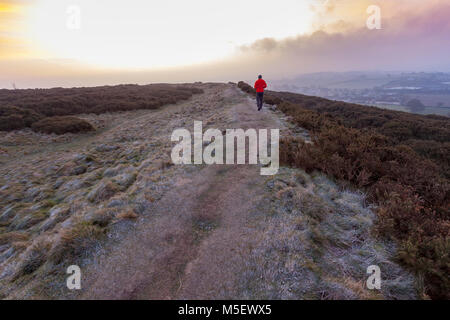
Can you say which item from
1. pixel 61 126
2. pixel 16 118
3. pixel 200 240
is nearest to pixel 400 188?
pixel 200 240

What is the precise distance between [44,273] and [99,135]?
60.7ft

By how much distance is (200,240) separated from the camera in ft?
15.5

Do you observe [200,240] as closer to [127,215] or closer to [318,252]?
[127,215]

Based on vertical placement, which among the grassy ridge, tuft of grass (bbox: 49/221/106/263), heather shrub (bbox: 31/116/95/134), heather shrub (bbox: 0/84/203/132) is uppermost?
heather shrub (bbox: 0/84/203/132)

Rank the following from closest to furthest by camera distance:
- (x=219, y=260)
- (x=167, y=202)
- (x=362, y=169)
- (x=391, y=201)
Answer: (x=219, y=260), (x=391, y=201), (x=167, y=202), (x=362, y=169)

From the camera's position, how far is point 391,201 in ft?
16.7

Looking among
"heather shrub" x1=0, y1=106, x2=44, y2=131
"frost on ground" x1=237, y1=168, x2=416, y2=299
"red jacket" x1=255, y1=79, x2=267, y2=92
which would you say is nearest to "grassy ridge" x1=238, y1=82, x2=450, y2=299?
"frost on ground" x1=237, y1=168, x2=416, y2=299

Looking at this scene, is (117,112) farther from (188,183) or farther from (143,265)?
(143,265)

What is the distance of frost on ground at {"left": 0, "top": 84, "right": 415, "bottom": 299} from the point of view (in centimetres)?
365

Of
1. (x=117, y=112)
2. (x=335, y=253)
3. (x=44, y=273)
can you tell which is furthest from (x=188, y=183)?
(x=117, y=112)

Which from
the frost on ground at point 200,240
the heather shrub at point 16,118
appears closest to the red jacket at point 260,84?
the frost on ground at point 200,240

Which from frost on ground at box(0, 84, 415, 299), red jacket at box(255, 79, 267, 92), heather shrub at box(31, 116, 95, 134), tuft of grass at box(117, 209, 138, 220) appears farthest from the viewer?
heather shrub at box(31, 116, 95, 134)

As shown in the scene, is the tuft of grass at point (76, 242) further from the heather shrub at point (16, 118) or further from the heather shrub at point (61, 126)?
the heather shrub at point (16, 118)

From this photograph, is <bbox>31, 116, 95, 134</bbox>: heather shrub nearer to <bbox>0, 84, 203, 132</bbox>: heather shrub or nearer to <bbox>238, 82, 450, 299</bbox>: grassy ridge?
<bbox>0, 84, 203, 132</bbox>: heather shrub
